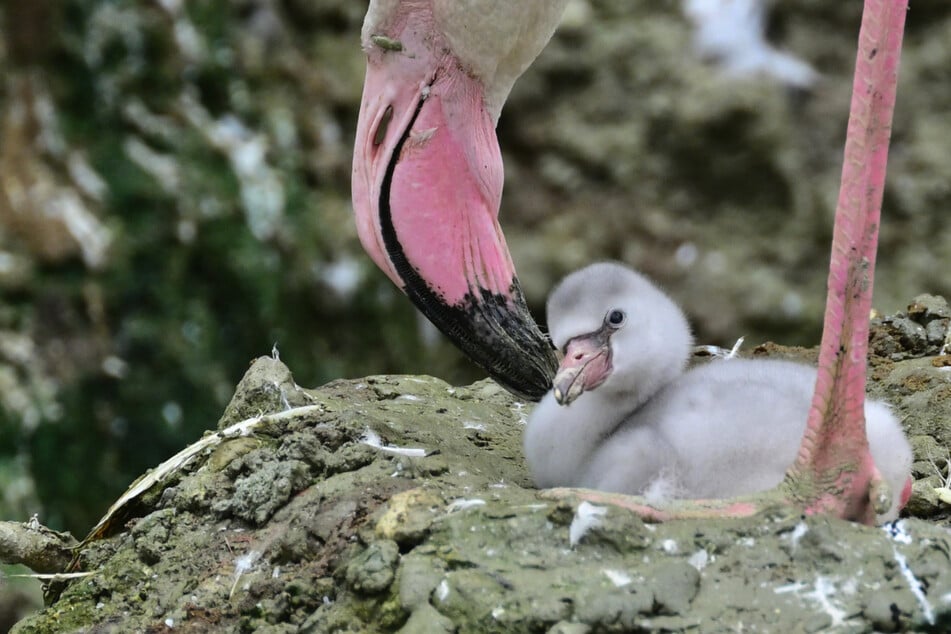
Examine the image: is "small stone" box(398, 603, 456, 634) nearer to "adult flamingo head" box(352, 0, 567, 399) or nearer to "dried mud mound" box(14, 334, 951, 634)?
"dried mud mound" box(14, 334, 951, 634)

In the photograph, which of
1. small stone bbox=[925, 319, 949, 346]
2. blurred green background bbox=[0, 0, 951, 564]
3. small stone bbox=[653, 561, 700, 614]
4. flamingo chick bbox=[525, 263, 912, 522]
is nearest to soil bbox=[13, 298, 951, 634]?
small stone bbox=[653, 561, 700, 614]

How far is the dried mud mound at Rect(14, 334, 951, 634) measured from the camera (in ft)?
Result: 3.78

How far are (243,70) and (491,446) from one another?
1.96m

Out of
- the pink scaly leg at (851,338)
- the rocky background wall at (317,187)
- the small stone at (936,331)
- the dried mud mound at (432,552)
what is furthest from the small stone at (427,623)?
the rocky background wall at (317,187)

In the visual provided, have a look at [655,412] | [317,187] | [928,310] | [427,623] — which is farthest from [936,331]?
[317,187]

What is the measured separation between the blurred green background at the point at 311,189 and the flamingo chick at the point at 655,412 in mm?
1823

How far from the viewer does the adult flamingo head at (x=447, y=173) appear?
5.26 feet

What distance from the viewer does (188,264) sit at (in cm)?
329

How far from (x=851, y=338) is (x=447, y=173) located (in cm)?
58

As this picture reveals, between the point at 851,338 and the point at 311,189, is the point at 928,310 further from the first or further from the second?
the point at 311,189

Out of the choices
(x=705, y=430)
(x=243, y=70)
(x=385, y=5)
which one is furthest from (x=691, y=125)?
(x=705, y=430)

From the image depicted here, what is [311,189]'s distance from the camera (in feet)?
11.5

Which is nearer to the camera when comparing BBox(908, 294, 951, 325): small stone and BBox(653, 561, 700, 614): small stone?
BBox(653, 561, 700, 614): small stone

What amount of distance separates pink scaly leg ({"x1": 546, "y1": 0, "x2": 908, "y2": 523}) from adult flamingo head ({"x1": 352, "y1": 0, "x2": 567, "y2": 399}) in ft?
1.13
